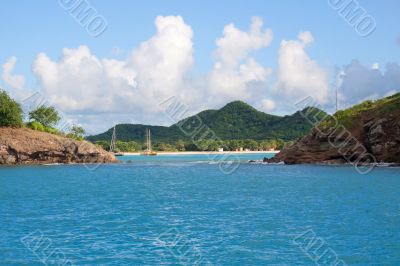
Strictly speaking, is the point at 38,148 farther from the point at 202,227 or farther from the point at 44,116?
the point at 202,227

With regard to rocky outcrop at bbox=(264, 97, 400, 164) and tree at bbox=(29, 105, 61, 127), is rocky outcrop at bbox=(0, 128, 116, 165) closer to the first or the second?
tree at bbox=(29, 105, 61, 127)

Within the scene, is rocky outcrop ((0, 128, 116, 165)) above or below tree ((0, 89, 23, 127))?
below

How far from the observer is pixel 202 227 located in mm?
39750

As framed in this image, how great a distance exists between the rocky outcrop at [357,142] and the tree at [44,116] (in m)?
76.3

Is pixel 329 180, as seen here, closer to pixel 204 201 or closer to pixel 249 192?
pixel 249 192

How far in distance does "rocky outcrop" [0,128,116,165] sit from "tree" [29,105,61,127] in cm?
2084

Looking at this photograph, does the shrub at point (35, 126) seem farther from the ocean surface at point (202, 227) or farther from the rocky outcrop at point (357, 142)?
the ocean surface at point (202, 227)

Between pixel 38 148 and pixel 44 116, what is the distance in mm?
26988

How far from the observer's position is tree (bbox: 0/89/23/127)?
133750 mm

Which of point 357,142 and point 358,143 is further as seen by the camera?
point 357,142

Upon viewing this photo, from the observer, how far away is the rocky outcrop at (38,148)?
5182 inches

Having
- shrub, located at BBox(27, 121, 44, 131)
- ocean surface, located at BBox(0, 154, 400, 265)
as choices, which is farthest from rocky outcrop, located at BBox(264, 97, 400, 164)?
shrub, located at BBox(27, 121, 44, 131)

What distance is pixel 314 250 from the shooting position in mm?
31500

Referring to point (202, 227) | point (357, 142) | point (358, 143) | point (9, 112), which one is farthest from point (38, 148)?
point (202, 227)
